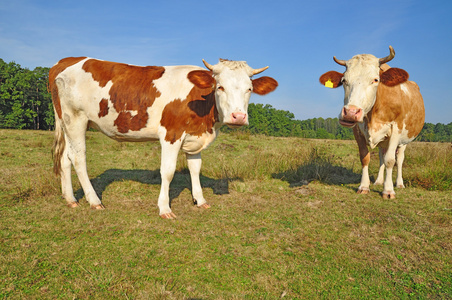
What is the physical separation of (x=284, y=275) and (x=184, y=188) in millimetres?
4297

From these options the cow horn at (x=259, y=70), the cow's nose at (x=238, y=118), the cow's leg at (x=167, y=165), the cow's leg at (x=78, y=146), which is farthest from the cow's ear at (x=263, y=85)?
the cow's leg at (x=78, y=146)

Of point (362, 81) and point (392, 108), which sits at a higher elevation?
point (362, 81)

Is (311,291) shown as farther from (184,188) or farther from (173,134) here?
(184,188)

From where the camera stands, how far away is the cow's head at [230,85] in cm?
465

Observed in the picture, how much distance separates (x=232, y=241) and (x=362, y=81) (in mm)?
3928

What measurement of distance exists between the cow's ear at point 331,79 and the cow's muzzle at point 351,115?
134 centimetres

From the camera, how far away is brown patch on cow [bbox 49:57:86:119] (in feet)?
19.1

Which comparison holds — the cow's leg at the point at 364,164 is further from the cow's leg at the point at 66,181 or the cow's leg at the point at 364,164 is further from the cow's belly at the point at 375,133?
the cow's leg at the point at 66,181

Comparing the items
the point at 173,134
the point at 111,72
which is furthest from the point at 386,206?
the point at 111,72

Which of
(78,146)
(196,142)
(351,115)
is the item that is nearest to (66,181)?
(78,146)

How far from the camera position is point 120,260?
11.6ft

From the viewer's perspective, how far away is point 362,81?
18.2 feet

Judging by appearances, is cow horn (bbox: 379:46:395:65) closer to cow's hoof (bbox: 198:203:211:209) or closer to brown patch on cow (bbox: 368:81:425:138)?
brown patch on cow (bbox: 368:81:425:138)

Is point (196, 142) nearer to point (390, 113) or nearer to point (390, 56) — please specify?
point (390, 56)
